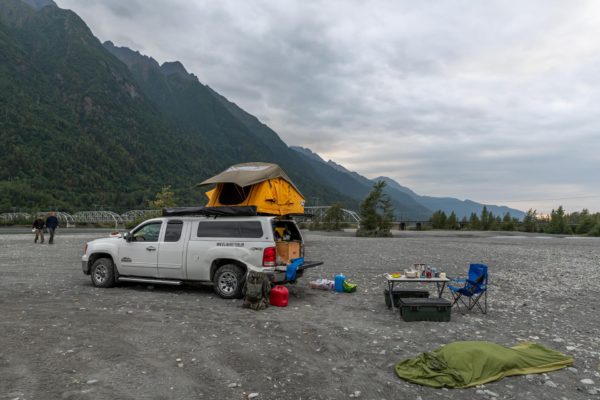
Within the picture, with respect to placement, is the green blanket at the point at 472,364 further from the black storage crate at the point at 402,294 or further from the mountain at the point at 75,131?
the mountain at the point at 75,131

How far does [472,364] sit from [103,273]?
9596 millimetres

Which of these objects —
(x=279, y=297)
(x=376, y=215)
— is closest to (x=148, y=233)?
(x=279, y=297)

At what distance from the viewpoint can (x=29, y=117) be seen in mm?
117750

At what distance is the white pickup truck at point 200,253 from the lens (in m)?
9.88

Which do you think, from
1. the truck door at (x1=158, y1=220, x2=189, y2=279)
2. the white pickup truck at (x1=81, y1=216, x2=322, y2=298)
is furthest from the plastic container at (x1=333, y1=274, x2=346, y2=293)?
the truck door at (x1=158, y1=220, x2=189, y2=279)

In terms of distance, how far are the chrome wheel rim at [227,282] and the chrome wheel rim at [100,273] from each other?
355 centimetres

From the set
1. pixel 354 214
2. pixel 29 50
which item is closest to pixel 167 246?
pixel 354 214

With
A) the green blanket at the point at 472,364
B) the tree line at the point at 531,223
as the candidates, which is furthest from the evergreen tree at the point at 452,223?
the green blanket at the point at 472,364

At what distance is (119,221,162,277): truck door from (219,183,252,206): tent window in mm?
5934

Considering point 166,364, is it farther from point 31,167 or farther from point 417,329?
point 31,167

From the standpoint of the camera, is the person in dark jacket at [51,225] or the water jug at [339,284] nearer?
the water jug at [339,284]

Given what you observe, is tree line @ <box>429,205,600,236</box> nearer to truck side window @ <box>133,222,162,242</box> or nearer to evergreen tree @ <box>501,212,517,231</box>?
evergreen tree @ <box>501,212,517,231</box>

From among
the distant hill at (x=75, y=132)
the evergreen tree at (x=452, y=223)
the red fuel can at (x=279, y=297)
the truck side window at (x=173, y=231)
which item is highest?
the distant hill at (x=75, y=132)

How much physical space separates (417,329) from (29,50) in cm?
21278
